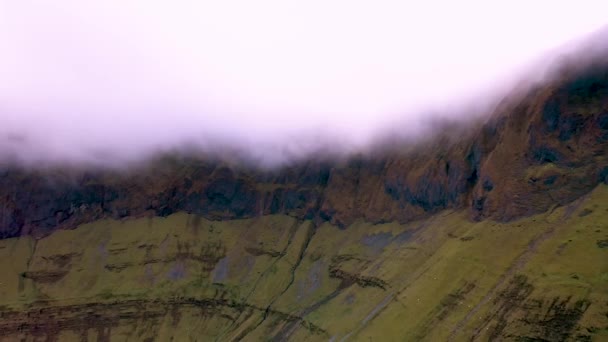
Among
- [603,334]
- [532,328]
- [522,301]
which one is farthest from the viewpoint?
[522,301]

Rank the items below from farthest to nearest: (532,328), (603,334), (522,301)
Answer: (522,301) < (532,328) < (603,334)

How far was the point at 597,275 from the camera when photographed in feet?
606

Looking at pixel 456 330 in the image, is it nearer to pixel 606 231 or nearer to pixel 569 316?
pixel 569 316

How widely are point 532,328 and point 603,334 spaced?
2107 centimetres

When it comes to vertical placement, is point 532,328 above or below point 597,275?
below

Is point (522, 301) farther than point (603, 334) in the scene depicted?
Yes

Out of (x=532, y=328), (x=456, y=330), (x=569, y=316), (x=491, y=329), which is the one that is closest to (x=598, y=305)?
(x=569, y=316)

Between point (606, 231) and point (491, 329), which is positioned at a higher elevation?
Answer: point (606, 231)

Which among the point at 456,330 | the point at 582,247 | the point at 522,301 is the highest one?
the point at 582,247

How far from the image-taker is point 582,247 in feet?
651

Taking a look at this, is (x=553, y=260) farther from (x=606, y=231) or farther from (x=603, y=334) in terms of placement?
(x=603, y=334)

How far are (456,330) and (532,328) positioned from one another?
29.7 meters

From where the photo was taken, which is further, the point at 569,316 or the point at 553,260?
the point at 553,260

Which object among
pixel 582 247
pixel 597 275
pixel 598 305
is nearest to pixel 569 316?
pixel 598 305
